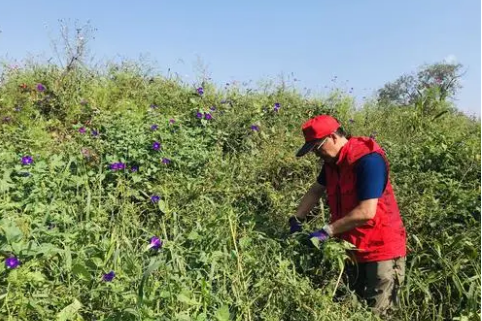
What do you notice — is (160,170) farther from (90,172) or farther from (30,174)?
(30,174)

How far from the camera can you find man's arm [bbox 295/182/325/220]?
2797mm

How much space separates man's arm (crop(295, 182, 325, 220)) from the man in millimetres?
243

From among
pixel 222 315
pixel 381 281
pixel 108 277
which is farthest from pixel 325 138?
pixel 108 277

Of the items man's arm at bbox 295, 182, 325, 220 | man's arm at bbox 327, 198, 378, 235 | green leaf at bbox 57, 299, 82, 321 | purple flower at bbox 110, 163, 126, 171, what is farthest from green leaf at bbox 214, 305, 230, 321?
purple flower at bbox 110, 163, 126, 171

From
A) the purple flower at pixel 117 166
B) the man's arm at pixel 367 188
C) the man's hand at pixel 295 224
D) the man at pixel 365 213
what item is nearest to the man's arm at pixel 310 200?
the man's hand at pixel 295 224

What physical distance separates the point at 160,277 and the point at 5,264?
0.62 metres

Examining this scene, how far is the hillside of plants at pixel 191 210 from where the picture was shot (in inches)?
74.5

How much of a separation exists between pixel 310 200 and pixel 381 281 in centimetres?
65

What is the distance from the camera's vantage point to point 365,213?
7.47 ft

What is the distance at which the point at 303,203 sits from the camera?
2854mm

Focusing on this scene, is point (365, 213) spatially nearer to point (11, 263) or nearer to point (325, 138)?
point (325, 138)

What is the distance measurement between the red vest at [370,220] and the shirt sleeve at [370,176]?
0.14 ft

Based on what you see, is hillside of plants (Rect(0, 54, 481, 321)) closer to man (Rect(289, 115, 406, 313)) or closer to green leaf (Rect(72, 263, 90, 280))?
green leaf (Rect(72, 263, 90, 280))

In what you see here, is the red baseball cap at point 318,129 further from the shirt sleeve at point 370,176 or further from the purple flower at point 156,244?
the purple flower at point 156,244
